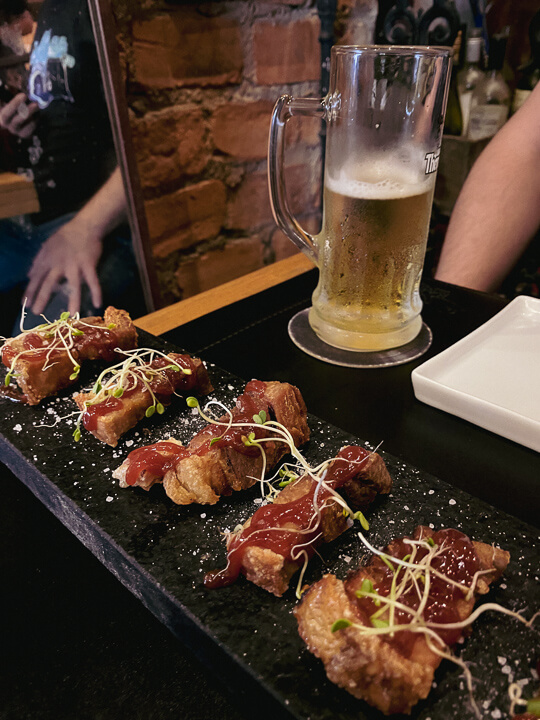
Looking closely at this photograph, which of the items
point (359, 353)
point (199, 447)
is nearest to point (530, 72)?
point (359, 353)

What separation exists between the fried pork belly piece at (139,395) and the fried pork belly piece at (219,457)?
120 mm

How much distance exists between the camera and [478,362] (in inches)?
55.5

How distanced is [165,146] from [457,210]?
128 centimetres

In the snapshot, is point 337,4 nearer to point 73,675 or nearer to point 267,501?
point 267,501

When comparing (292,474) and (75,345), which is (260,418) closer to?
(292,474)

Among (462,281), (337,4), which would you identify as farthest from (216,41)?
(462,281)

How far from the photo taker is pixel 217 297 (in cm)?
202

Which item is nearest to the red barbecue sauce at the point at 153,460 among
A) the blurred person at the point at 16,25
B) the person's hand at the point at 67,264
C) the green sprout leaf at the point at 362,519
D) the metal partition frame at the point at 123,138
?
the green sprout leaf at the point at 362,519

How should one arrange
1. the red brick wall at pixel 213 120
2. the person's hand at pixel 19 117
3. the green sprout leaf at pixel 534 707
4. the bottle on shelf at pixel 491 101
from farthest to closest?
1. the bottle on shelf at pixel 491 101
2. the red brick wall at pixel 213 120
3. the person's hand at pixel 19 117
4. the green sprout leaf at pixel 534 707

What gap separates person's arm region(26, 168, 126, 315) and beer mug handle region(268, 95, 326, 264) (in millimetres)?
737

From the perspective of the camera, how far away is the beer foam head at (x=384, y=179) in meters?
1.31

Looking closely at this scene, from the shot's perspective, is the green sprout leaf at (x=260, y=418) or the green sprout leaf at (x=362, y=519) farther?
the green sprout leaf at (x=260, y=418)

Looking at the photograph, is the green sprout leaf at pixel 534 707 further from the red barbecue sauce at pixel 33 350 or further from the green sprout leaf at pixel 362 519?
the red barbecue sauce at pixel 33 350

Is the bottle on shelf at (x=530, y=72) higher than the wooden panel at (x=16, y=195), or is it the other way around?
the bottle on shelf at (x=530, y=72)
